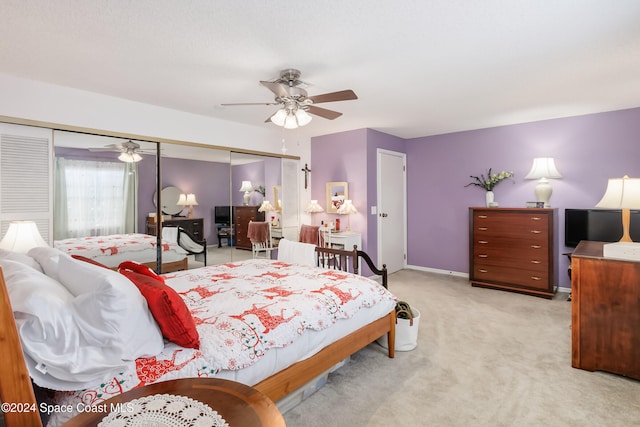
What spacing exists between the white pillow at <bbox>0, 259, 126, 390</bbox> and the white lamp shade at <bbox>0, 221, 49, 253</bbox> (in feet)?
4.86

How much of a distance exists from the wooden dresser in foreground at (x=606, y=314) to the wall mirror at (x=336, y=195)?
3.11 meters

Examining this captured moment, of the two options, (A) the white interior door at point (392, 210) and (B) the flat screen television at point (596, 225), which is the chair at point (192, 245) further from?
(B) the flat screen television at point (596, 225)

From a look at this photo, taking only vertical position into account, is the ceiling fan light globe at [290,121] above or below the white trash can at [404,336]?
above

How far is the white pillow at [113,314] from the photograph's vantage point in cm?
131

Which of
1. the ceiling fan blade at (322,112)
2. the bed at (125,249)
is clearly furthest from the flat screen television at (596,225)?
the bed at (125,249)

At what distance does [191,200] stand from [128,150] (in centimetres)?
89

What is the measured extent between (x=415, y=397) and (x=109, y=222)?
3313 millimetres

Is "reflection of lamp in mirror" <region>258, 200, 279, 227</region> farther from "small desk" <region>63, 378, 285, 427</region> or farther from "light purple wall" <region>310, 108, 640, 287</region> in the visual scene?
"small desk" <region>63, 378, 285, 427</region>

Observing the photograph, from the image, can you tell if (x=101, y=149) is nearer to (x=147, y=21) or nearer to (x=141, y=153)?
(x=141, y=153)

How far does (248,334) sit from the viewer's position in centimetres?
173

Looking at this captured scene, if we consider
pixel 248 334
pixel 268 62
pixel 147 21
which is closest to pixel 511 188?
pixel 268 62

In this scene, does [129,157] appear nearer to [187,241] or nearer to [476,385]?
[187,241]

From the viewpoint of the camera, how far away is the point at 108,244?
341 centimetres

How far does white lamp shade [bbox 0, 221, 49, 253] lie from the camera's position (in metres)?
2.46
